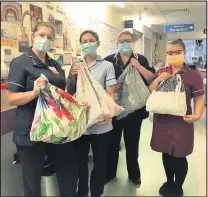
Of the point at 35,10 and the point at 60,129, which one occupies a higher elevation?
the point at 35,10

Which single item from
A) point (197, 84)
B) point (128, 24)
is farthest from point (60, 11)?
point (197, 84)

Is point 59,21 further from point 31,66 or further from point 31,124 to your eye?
point 31,124

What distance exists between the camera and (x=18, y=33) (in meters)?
1.34

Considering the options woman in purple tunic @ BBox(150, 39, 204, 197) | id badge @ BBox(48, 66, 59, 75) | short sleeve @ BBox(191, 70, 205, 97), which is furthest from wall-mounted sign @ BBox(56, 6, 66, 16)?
short sleeve @ BBox(191, 70, 205, 97)

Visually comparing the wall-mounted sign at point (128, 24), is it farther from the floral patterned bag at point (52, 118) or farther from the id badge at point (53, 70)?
the floral patterned bag at point (52, 118)

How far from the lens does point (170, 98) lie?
1.39 m

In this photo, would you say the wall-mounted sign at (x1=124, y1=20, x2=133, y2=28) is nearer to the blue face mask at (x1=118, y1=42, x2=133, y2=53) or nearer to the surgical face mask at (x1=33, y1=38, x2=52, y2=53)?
the blue face mask at (x1=118, y1=42, x2=133, y2=53)

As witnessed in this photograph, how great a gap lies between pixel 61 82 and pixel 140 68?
0.64 metres

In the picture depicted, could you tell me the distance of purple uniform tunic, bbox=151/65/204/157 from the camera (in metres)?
1.41

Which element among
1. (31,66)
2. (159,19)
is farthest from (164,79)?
(31,66)

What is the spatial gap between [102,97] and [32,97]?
0.43 meters

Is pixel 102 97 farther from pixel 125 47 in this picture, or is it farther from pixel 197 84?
pixel 197 84

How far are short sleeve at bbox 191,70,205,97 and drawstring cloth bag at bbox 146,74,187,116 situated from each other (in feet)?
0.26

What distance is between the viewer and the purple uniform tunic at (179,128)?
4.62 ft
